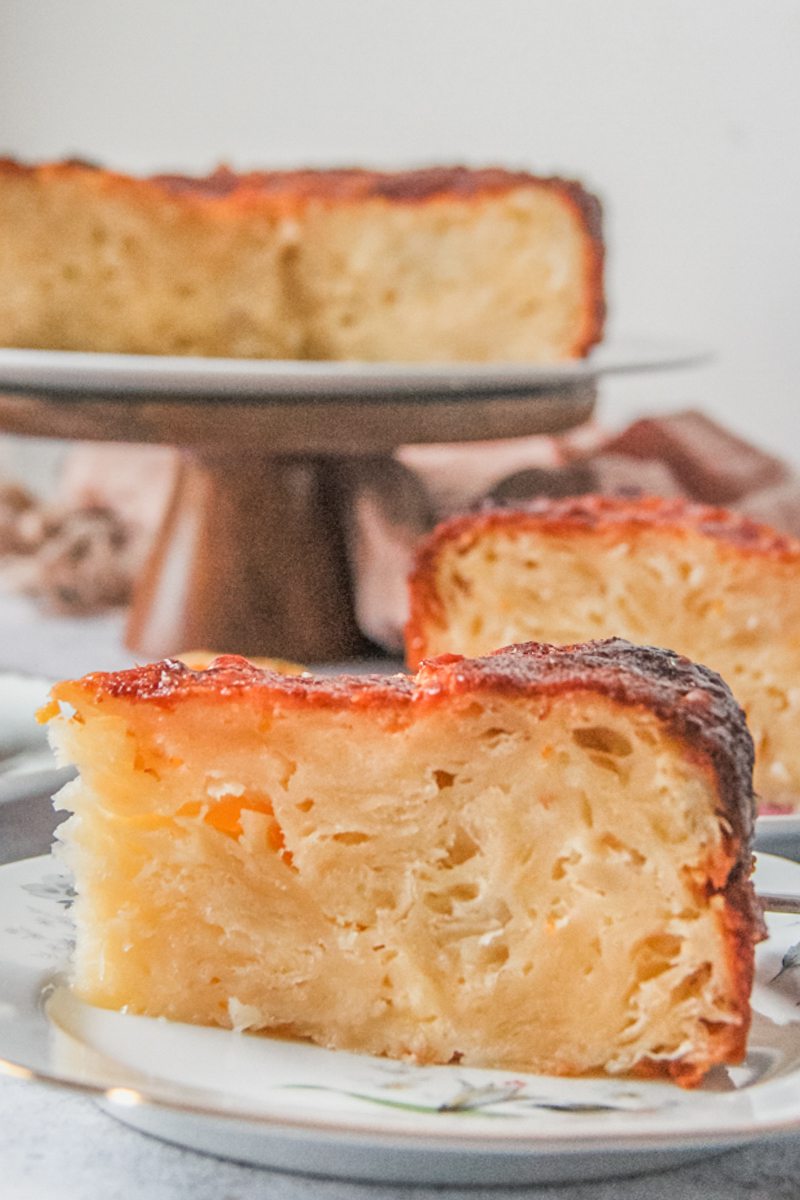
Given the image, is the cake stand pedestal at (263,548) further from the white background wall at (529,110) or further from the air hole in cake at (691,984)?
the white background wall at (529,110)

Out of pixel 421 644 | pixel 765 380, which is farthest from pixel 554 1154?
pixel 765 380

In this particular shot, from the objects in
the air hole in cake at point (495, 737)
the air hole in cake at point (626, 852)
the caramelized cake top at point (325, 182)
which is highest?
the caramelized cake top at point (325, 182)

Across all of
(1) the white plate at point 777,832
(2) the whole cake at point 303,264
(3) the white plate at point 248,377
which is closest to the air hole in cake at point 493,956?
(1) the white plate at point 777,832

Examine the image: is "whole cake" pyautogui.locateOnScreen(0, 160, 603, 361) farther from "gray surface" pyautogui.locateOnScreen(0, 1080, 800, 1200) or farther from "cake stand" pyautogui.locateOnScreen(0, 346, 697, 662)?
"gray surface" pyautogui.locateOnScreen(0, 1080, 800, 1200)

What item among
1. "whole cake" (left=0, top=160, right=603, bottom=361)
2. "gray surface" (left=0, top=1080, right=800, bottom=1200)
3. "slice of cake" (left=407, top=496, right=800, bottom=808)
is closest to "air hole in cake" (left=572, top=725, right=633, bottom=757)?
"gray surface" (left=0, top=1080, right=800, bottom=1200)

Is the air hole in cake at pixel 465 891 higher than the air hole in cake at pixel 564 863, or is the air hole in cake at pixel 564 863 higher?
the air hole in cake at pixel 564 863

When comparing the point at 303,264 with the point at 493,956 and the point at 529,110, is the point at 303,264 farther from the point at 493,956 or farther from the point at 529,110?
the point at 529,110

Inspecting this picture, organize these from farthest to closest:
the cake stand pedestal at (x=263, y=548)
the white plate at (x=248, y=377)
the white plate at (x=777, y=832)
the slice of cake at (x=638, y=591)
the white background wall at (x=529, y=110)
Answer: the white background wall at (x=529, y=110) → the cake stand pedestal at (x=263, y=548) → the white plate at (x=248, y=377) → the slice of cake at (x=638, y=591) → the white plate at (x=777, y=832)

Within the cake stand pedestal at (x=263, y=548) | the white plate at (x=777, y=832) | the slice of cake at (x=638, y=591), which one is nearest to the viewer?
the white plate at (x=777, y=832)
